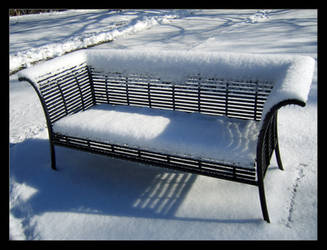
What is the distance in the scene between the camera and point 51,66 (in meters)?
3.23

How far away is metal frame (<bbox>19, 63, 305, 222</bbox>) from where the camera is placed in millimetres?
2352

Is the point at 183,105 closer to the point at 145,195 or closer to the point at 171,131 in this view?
the point at 171,131

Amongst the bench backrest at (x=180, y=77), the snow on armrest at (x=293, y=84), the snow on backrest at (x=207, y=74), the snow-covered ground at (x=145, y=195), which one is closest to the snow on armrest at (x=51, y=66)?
the bench backrest at (x=180, y=77)

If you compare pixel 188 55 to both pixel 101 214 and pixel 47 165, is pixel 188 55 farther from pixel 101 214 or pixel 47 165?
pixel 47 165

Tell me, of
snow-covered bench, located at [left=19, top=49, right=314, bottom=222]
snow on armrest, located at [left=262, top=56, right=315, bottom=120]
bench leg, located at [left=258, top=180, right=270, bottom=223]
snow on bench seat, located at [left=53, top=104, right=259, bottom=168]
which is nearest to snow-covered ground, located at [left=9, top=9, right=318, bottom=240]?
bench leg, located at [left=258, top=180, right=270, bottom=223]

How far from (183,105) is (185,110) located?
69mm

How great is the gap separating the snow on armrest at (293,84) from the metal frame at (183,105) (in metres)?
0.03

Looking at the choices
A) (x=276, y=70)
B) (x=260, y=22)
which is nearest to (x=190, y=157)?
(x=276, y=70)

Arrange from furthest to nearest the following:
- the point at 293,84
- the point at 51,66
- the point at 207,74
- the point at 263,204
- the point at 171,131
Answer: the point at 51,66
the point at 207,74
the point at 171,131
the point at 263,204
the point at 293,84

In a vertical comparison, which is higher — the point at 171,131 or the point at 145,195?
the point at 171,131

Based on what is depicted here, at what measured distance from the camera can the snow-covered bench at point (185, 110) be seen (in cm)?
235

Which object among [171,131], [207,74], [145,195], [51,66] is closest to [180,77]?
[207,74]

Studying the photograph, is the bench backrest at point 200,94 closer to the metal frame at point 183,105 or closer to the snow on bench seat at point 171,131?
the metal frame at point 183,105

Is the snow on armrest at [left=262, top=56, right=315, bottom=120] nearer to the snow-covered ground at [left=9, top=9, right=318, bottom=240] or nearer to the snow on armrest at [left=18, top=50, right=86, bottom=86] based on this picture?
the snow-covered ground at [left=9, top=9, right=318, bottom=240]
